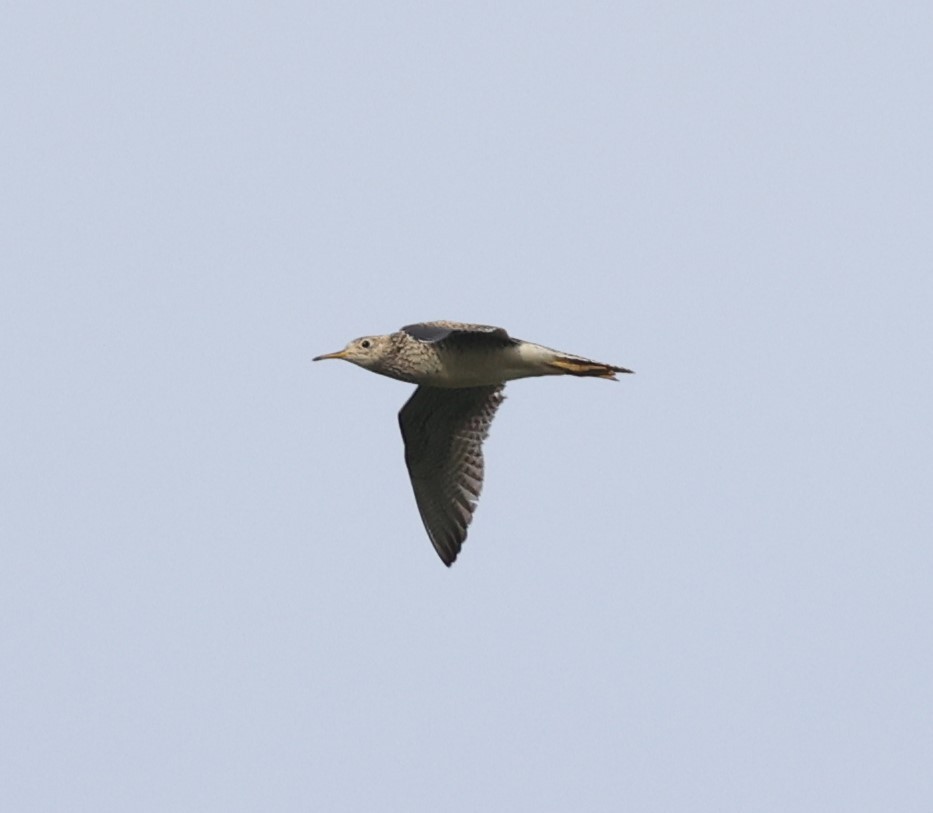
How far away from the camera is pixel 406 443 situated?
708 inches

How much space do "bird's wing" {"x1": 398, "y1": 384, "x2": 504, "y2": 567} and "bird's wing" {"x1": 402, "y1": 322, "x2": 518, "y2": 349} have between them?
1.70 meters

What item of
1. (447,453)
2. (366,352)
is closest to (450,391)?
(447,453)

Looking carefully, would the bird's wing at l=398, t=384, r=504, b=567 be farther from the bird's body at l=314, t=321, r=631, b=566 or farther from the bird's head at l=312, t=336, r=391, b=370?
the bird's head at l=312, t=336, r=391, b=370

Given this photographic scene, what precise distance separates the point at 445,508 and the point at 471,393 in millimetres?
1159

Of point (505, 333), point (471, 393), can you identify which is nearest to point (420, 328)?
point (505, 333)

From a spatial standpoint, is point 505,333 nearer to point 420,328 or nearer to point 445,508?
point 420,328

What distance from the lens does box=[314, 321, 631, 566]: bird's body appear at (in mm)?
15992

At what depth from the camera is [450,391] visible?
58.0 feet

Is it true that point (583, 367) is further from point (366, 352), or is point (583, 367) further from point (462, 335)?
point (366, 352)

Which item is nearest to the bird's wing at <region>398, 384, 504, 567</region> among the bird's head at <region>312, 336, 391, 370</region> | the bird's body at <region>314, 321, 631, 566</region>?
the bird's body at <region>314, 321, 631, 566</region>

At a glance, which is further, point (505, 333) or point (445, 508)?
point (445, 508)

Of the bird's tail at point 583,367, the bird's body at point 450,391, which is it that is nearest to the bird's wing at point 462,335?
the bird's body at point 450,391

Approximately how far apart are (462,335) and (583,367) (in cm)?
118

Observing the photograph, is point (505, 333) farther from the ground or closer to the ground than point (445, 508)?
farther from the ground
